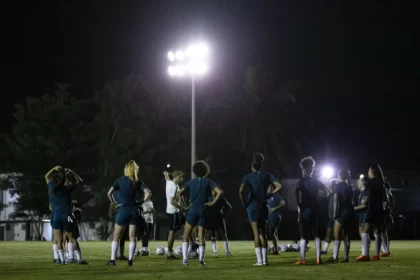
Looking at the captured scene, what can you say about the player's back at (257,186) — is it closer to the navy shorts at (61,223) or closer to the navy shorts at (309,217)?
the navy shorts at (309,217)

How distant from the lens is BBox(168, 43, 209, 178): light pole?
108 feet

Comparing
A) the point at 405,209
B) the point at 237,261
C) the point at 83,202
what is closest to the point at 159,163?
the point at 83,202

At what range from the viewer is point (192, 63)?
32969 millimetres

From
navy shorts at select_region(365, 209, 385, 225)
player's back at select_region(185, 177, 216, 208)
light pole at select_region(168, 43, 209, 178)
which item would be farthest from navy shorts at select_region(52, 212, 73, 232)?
light pole at select_region(168, 43, 209, 178)

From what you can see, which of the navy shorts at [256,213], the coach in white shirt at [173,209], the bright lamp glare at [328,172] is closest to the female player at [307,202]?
the navy shorts at [256,213]

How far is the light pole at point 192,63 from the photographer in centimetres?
3291

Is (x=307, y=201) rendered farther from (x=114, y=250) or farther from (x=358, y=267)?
(x=114, y=250)

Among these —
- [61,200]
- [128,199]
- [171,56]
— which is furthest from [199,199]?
[171,56]

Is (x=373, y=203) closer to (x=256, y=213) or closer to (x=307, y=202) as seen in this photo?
(x=307, y=202)

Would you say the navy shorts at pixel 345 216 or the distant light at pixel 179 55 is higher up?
the distant light at pixel 179 55

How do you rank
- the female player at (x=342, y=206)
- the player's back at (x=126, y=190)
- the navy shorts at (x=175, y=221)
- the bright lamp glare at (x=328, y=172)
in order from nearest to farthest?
the player's back at (x=126, y=190), the female player at (x=342, y=206), the navy shorts at (x=175, y=221), the bright lamp glare at (x=328, y=172)

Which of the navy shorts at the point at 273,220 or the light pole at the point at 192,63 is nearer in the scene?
the navy shorts at the point at 273,220

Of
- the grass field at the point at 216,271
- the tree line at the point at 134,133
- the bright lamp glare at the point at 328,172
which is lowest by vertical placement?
the grass field at the point at 216,271

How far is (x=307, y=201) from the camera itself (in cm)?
1648
